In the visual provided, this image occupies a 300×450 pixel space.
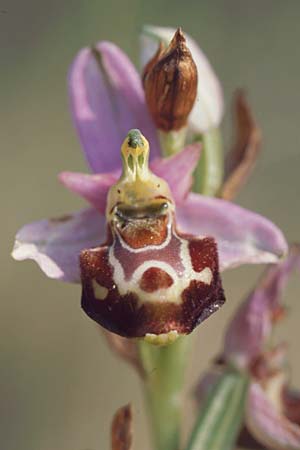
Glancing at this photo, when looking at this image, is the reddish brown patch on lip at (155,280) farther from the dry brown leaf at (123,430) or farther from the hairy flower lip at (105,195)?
the dry brown leaf at (123,430)

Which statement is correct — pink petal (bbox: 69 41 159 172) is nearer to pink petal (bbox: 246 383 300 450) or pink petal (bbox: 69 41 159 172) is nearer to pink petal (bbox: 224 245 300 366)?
pink petal (bbox: 224 245 300 366)

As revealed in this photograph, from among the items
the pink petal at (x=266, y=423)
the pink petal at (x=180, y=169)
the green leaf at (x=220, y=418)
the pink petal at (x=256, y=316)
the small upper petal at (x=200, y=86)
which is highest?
the small upper petal at (x=200, y=86)

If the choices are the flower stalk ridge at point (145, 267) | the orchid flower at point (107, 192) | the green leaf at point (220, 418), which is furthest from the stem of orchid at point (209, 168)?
the green leaf at point (220, 418)

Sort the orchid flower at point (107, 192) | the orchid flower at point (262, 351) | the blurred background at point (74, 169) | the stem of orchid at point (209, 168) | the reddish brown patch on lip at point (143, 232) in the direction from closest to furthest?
the reddish brown patch on lip at point (143, 232), the orchid flower at point (107, 192), the stem of orchid at point (209, 168), the orchid flower at point (262, 351), the blurred background at point (74, 169)

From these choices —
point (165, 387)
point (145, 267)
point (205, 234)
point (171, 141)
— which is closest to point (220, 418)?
point (165, 387)

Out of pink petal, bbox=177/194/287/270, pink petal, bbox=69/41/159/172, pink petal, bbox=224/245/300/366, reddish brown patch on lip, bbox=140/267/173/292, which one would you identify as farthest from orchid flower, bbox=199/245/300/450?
reddish brown patch on lip, bbox=140/267/173/292
